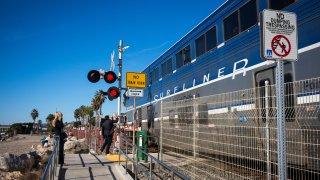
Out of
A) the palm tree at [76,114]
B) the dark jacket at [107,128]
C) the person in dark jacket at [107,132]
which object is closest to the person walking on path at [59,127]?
the person in dark jacket at [107,132]

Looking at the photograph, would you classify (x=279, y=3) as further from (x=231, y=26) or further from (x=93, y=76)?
(x=93, y=76)

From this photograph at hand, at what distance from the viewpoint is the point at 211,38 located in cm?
1094

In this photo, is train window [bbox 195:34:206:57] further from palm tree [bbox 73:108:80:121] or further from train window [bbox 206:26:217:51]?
palm tree [bbox 73:108:80:121]

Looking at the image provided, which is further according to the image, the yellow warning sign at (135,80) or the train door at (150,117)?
the train door at (150,117)

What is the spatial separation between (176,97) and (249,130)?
7624mm

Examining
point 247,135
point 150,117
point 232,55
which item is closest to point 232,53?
point 232,55

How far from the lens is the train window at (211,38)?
10664 mm

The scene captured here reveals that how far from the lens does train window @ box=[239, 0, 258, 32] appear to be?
339 inches

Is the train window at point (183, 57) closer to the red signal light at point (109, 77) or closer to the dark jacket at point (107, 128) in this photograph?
the red signal light at point (109, 77)

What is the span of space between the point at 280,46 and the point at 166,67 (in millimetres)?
12204

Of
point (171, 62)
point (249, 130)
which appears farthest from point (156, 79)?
point (249, 130)

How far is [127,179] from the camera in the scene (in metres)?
8.84

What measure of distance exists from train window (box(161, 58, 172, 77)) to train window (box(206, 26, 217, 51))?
4401 mm

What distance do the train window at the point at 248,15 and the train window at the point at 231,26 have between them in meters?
0.27
